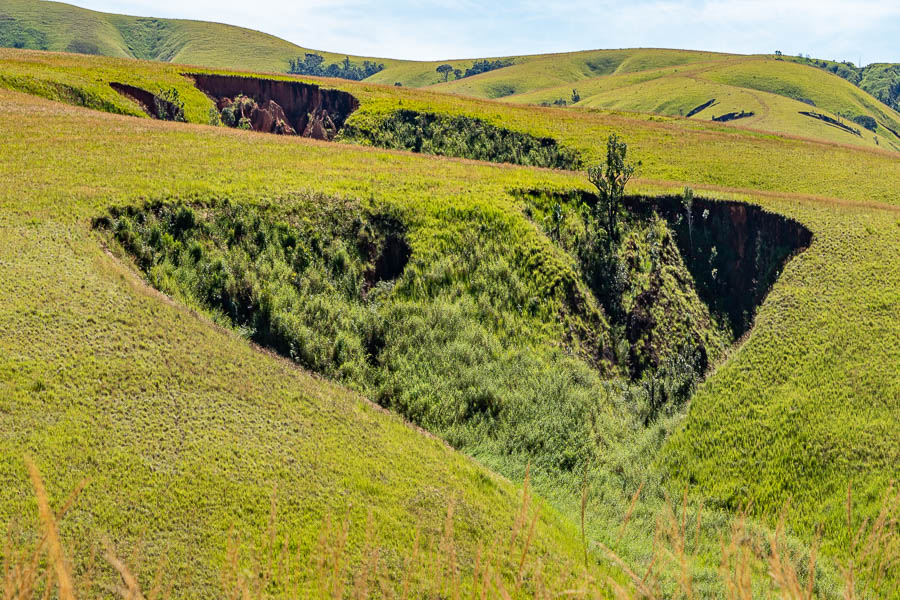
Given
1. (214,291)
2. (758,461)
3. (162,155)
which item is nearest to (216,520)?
(214,291)

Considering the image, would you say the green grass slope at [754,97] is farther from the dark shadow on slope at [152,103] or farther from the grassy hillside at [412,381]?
the dark shadow on slope at [152,103]

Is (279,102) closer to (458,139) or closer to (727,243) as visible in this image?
(458,139)

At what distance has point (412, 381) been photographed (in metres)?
25.4

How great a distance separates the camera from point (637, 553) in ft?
58.6

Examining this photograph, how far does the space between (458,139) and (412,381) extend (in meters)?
48.8

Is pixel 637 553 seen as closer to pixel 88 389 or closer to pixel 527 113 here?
pixel 88 389

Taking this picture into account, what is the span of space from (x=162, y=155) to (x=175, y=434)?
92.4 ft

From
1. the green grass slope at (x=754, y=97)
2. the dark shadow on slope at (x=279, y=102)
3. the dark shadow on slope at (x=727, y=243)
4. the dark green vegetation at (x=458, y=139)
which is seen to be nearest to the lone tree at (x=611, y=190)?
the dark shadow on slope at (x=727, y=243)

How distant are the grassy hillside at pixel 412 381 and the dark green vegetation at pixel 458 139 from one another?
1804 cm

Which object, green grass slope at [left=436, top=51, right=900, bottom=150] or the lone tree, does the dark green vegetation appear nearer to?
the lone tree

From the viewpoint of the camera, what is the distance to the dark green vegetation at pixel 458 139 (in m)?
64.6

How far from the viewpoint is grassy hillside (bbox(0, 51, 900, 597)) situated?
48.6 ft

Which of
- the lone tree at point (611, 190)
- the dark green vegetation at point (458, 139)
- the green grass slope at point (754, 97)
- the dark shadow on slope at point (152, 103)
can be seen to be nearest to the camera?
the lone tree at point (611, 190)

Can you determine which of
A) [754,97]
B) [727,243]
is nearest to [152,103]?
[727,243]
